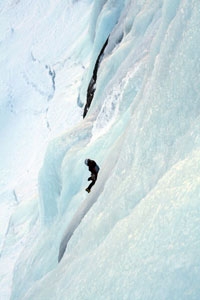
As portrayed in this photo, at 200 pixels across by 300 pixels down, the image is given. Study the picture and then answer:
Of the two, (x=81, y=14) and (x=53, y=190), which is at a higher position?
(x=81, y=14)

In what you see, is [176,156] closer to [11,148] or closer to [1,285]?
[1,285]

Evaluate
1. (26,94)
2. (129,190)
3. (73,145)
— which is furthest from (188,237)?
(26,94)

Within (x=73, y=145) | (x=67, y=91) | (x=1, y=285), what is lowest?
(x=1, y=285)

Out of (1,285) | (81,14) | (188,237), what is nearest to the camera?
(188,237)

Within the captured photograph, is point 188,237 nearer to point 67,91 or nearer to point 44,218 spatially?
point 44,218

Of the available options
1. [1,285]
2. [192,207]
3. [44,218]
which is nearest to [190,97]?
[192,207]

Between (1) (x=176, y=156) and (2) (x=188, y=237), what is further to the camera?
(1) (x=176, y=156)

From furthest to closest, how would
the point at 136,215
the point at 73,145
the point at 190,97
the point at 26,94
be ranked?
1. the point at 26,94
2. the point at 73,145
3. the point at 190,97
4. the point at 136,215
